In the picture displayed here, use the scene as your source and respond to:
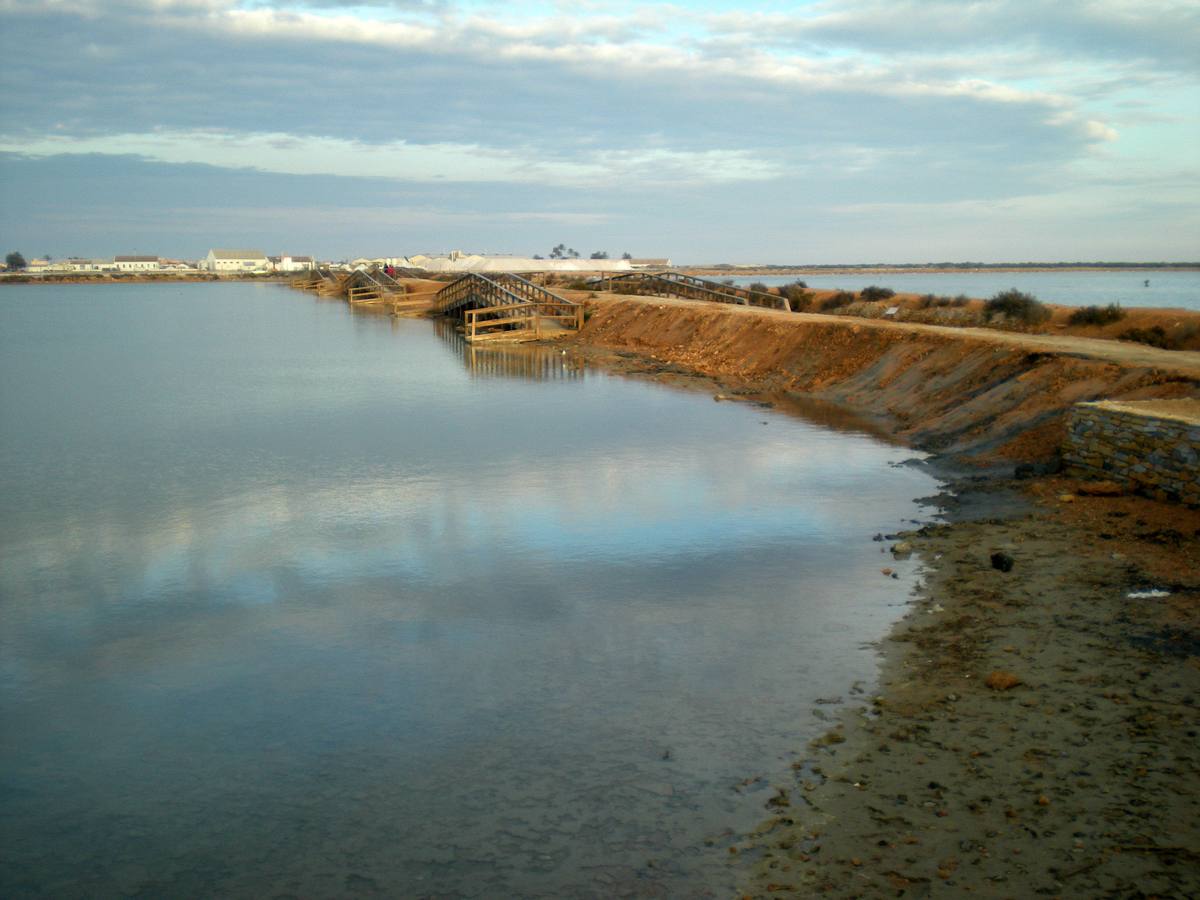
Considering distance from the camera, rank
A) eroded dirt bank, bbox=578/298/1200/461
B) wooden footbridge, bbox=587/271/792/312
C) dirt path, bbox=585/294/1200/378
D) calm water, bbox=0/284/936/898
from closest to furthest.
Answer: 1. calm water, bbox=0/284/936/898
2. eroded dirt bank, bbox=578/298/1200/461
3. dirt path, bbox=585/294/1200/378
4. wooden footbridge, bbox=587/271/792/312

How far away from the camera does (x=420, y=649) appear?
970 cm

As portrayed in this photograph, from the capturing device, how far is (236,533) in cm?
1383

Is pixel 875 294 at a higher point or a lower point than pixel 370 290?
higher

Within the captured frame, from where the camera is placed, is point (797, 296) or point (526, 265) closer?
point (797, 296)

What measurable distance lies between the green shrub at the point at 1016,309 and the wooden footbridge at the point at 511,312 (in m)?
20.7

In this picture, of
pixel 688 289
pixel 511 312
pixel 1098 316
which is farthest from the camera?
pixel 688 289

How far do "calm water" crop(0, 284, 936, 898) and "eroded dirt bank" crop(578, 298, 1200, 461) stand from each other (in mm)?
2043

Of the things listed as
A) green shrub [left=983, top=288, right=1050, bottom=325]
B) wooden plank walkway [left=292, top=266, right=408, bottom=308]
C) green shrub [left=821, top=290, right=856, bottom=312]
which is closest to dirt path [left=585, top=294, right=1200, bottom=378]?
green shrub [left=983, top=288, right=1050, bottom=325]

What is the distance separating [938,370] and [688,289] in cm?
3526

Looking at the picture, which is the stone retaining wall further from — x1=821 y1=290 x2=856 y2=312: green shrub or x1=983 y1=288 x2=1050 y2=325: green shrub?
x1=821 y1=290 x2=856 y2=312: green shrub

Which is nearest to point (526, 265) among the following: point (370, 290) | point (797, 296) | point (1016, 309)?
point (370, 290)

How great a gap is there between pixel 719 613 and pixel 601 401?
57.5 feet

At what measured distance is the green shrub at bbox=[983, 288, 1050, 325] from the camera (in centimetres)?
3512

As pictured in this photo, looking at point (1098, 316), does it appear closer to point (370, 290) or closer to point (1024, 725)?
point (1024, 725)
